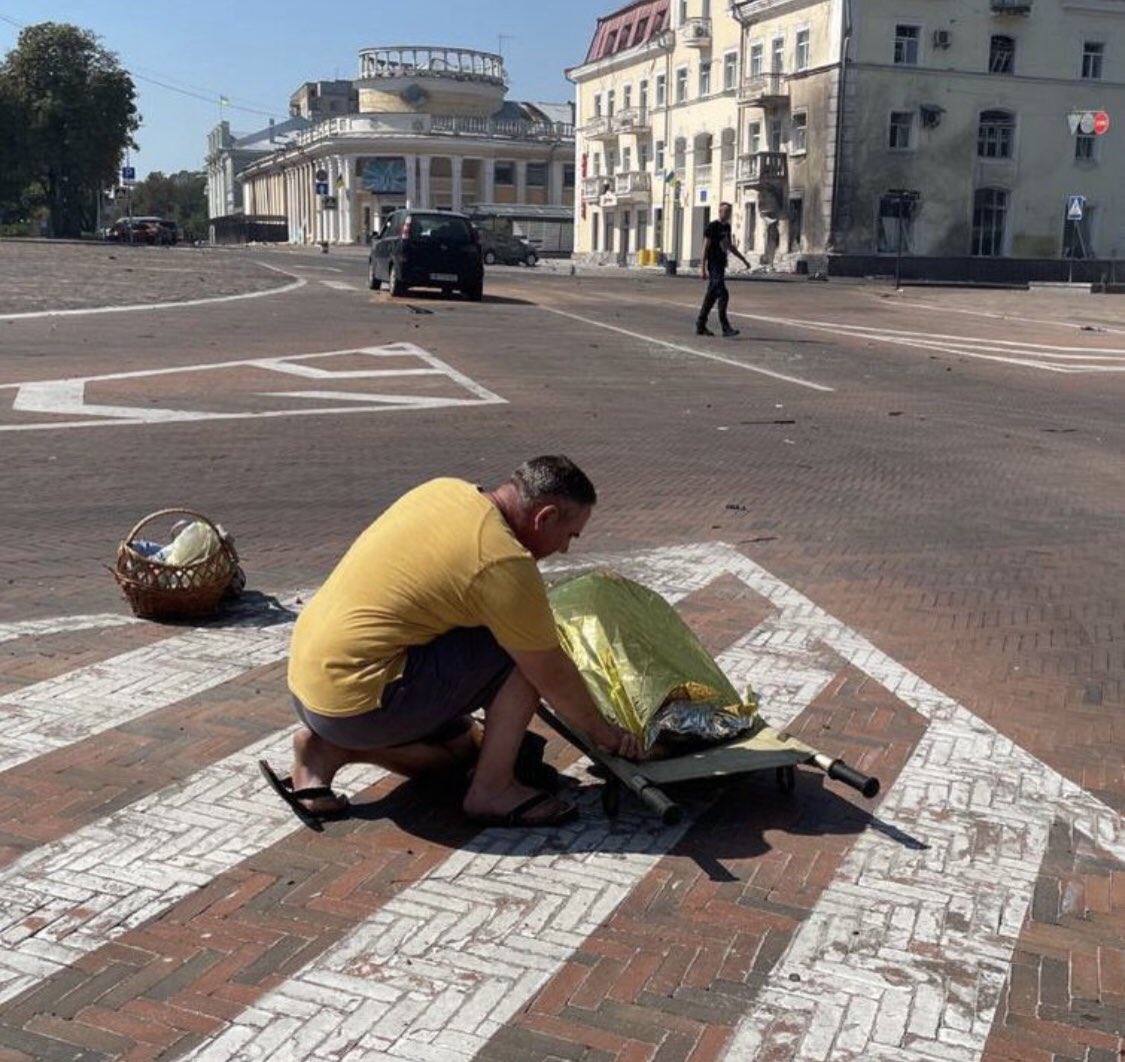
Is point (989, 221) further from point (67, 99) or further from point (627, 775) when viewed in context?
point (627, 775)

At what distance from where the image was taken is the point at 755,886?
3.92 m

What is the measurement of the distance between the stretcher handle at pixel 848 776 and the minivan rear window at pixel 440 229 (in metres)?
24.7

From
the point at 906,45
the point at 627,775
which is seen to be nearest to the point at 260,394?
the point at 627,775

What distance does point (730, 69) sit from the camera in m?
62.8

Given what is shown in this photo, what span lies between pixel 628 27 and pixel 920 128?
26.3 meters

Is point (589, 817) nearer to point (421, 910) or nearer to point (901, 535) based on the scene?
point (421, 910)

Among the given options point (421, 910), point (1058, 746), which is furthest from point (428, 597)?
point (1058, 746)

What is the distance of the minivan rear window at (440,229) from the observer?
27812mm

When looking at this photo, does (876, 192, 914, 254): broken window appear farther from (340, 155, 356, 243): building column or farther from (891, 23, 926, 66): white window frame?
(340, 155, 356, 243): building column

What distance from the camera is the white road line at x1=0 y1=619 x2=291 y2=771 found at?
492cm

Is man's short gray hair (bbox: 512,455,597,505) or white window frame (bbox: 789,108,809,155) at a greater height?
white window frame (bbox: 789,108,809,155)

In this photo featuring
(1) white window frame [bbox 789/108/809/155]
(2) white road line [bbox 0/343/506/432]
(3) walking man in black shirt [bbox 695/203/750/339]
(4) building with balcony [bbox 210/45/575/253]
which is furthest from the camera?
(4) building with balcony [bbox 210/45/575/253]

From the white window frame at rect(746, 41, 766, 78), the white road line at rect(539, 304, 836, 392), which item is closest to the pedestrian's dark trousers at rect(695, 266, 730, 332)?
the white road line at rect(539, 304, 836, 392)

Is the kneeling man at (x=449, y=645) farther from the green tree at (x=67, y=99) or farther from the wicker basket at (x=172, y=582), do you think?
the green tree at (x=67, y=99)
